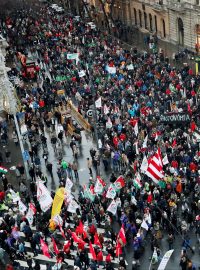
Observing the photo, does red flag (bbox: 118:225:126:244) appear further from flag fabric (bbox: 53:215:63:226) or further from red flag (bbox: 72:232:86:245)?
flag fabric (bbox: 53:215:63:226)

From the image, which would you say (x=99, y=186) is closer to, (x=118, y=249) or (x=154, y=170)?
(x=154, y=170)

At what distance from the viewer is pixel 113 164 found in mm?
37406

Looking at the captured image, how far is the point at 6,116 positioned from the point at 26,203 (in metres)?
15.8

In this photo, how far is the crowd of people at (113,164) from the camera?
2895cm

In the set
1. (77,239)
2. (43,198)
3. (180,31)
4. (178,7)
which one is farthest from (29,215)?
(180,31)

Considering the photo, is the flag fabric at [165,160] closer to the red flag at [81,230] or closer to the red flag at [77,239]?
the red flag at [81,230]

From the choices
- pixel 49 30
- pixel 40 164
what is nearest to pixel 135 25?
pixel 49 30

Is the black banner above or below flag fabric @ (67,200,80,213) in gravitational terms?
above

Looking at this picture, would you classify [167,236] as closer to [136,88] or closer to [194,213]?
[194,213]

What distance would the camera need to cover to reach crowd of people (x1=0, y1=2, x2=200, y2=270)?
28953 millimetres

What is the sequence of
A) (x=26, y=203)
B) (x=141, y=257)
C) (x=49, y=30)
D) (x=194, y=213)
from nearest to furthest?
1. (x=141, y=257)
2. (x=194, y=213)
3. (x=26, y=203)
4. (x=49, y=30)

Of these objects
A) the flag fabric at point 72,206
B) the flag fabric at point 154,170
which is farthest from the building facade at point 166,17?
the flag fabric at point 72,206

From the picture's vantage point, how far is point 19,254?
95.8 ft

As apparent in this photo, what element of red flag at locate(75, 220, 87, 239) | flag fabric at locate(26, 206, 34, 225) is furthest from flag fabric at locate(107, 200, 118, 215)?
flag fabric at locate(26, 206, 34, 225)
